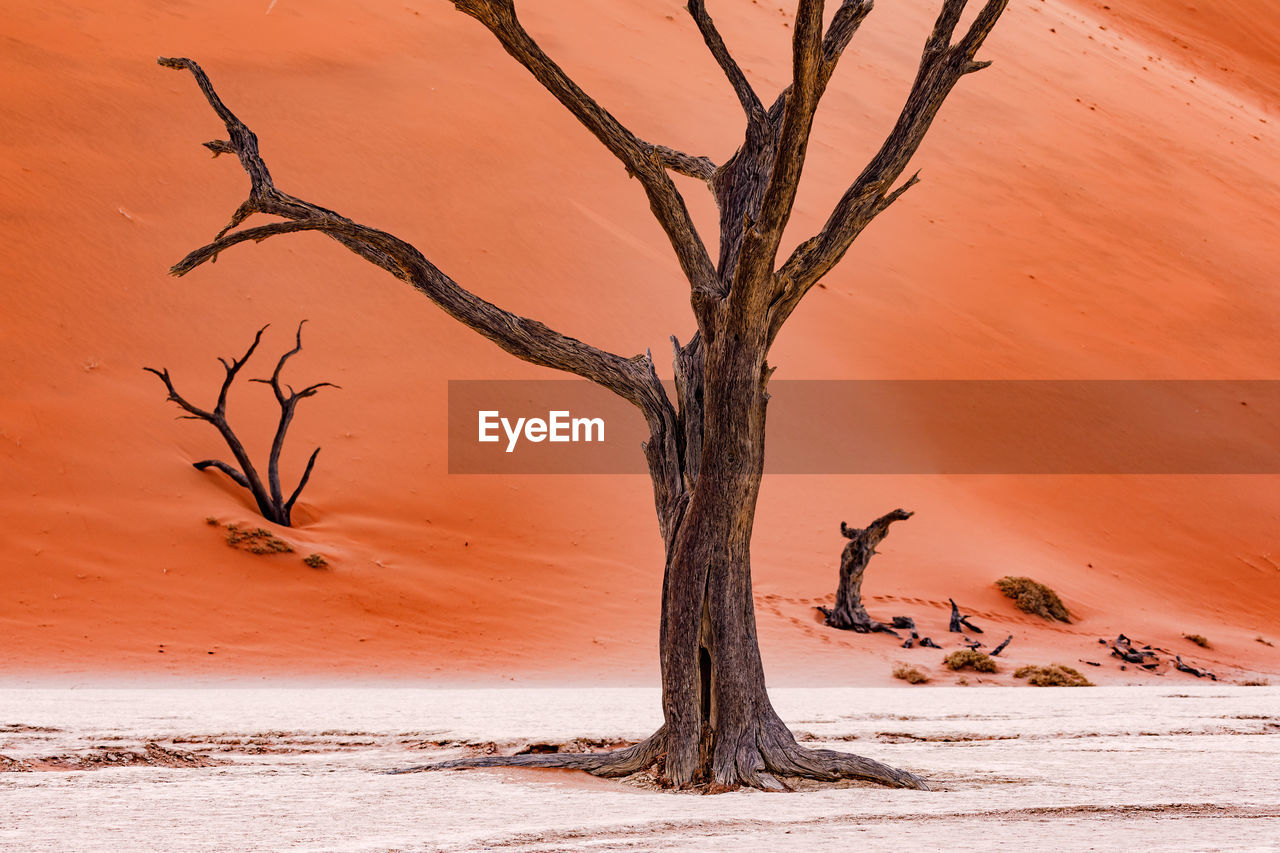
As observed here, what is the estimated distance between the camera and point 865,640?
15492 mm

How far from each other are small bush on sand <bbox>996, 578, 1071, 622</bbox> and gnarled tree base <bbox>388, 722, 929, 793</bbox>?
38.4ft

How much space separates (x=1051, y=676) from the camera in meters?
13.9

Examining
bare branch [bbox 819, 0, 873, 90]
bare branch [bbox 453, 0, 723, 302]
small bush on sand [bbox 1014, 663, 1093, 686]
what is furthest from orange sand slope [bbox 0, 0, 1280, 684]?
bare branch [bbox 819, 0, 873, 90]

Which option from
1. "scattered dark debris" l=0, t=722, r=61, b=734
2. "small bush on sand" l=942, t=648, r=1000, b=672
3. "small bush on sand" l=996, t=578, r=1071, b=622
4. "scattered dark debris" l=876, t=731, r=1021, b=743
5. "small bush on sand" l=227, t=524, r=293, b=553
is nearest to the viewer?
"scattered dark debris" l=0, t=722, r=61, b=734

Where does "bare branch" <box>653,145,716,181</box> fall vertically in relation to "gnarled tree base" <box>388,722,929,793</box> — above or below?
above

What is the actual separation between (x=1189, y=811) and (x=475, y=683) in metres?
9.04

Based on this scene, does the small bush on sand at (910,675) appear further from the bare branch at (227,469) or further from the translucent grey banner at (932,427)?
the bare branch at (227,469)

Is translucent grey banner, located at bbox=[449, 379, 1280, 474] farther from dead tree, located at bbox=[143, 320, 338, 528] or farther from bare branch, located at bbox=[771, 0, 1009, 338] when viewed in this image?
bare branch, located at bbox=[771, 0, 1009, 338]

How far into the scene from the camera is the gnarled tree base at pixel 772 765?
234 inches

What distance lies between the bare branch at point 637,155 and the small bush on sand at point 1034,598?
12.4 meters

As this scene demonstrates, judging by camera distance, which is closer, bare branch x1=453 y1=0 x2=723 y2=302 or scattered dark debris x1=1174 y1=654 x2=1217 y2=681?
bare branch x1=453 y1=0 x2=723 y2=302

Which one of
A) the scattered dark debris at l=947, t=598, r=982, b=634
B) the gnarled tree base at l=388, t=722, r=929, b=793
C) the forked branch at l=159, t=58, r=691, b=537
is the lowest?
the gnarled tree base at l=388, t=722, r=929, b=793

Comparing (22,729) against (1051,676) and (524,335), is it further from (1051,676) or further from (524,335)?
(1051,676)

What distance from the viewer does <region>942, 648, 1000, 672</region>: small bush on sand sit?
14.2 metres
